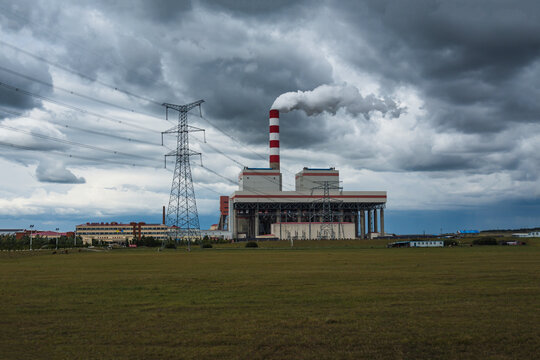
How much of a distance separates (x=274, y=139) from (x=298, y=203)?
24.3 metres

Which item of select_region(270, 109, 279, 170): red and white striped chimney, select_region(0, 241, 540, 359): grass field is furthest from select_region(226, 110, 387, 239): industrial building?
select_region(0, 241, 540, 359): grass field

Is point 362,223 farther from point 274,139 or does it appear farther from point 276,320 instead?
point 276,320

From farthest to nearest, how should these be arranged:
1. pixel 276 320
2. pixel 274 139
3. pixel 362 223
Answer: pixel 362 223 → pixel 274 139 → pixel 276 320

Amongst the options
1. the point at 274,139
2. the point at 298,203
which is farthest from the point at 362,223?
the point at 274,139

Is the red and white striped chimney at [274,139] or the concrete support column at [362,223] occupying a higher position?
the red and white striped chimney at [274,139]

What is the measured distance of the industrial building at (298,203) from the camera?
15075 centimetres

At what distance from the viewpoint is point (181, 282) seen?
24875 millimetres

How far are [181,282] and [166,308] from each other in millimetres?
8409

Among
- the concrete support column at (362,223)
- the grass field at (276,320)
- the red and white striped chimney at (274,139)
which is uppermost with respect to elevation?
the red and white striped chimney at (274,139)

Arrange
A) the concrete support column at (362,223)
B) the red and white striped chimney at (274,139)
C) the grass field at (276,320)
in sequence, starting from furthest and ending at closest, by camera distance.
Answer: the concrete support column at (362,223), the red and white striped chimney at (274,139), the grass field at (276,320)

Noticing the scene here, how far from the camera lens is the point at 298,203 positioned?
15625 cm

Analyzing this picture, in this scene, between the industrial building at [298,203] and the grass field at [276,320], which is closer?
the grass field at [276,320]

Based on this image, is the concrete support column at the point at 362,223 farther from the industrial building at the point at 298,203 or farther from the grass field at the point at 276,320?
the grass field at the point at 276,320

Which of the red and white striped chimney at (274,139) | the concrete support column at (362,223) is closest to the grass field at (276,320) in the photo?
the red and white striped chimney at (274,139)
